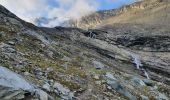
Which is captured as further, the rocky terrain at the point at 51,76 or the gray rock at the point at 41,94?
the rocky terrain at the point at 51,76

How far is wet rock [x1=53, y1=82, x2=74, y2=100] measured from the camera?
25908mm

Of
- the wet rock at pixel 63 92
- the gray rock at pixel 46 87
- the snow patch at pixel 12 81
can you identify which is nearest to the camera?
the snow patch at pixel 12 81

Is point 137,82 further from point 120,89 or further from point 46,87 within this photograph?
point 46,87

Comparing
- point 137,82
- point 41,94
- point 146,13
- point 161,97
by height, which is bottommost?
point 161,97

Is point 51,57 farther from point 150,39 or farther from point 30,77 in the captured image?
point 150,39

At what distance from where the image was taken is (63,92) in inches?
1045

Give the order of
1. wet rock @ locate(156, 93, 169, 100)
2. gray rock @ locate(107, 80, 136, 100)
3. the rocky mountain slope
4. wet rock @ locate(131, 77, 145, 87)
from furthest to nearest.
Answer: the rocky mountain slope → wet rock @ locate(131, 77, 145, 87) → wet rock @ locate(156, 93, 169, 100) → gray rock @ locate(107, 80, 136, 100)

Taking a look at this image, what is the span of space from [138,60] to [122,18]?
127613 millimetres

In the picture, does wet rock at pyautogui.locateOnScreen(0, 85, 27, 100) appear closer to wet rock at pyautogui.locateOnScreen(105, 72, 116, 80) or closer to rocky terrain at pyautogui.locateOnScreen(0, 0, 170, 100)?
rocky terrain at pyautogui.locateOnScreen(0, 0, 170, 100)

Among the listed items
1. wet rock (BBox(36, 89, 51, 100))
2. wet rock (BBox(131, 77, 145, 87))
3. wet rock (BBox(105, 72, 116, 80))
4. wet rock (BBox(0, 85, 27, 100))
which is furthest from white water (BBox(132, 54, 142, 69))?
wet rock (BBox(0, 85, 27, 100))

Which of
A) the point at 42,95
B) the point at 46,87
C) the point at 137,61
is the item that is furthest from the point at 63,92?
the point at 137,61

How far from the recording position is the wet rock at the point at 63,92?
2591cm

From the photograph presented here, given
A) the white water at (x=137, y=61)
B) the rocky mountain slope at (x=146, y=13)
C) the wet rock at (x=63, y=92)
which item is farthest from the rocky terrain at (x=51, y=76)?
the rocky mountain slope at (x=146, y=13)

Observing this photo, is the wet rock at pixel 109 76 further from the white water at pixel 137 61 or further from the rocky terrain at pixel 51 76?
the white water at pixel 137 61
